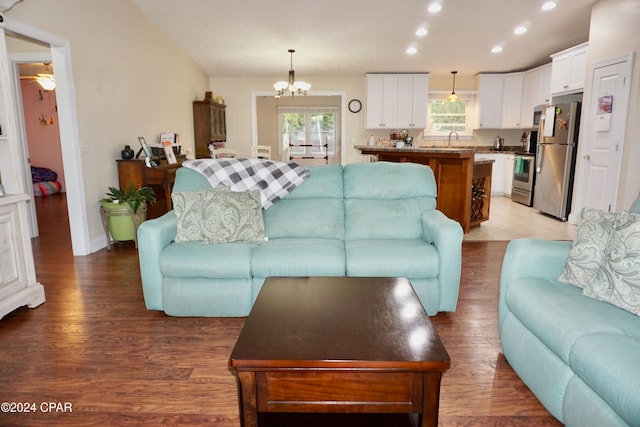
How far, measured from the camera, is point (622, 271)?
165cm

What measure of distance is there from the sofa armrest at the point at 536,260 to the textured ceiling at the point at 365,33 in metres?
4.08

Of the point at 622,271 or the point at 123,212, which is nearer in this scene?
the point at 622,271

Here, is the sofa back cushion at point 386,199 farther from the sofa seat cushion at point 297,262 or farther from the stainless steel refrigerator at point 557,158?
the stainless steel refrigerator at point 557,158

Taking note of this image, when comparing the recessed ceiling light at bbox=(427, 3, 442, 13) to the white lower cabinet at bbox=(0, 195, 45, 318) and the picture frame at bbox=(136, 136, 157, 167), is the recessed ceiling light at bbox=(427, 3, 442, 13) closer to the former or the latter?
the picture frame at bbox=(136, 136, 157, 167)

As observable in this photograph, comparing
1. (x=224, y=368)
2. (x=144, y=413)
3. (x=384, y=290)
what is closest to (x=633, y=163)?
(x=384, y=290)

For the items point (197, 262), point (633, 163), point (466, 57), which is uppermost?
point (466, 57)

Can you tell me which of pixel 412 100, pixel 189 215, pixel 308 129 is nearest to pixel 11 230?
pixel 189 215

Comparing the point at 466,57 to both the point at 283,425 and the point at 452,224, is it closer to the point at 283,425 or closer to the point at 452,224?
the point at 452,224

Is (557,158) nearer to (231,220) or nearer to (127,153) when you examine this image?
(231,220)

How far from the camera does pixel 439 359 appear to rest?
1239 millimetres

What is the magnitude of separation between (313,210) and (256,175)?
0.52 m

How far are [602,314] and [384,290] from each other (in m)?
0.84

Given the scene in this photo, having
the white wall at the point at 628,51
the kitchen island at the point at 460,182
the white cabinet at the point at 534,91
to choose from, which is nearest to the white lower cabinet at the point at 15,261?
the kitchen island at the point at 460,182

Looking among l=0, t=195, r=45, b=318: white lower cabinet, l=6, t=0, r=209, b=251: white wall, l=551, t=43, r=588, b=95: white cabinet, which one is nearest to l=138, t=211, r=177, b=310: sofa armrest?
l=0, t=195, r=45, b=318: white lower cabinet
